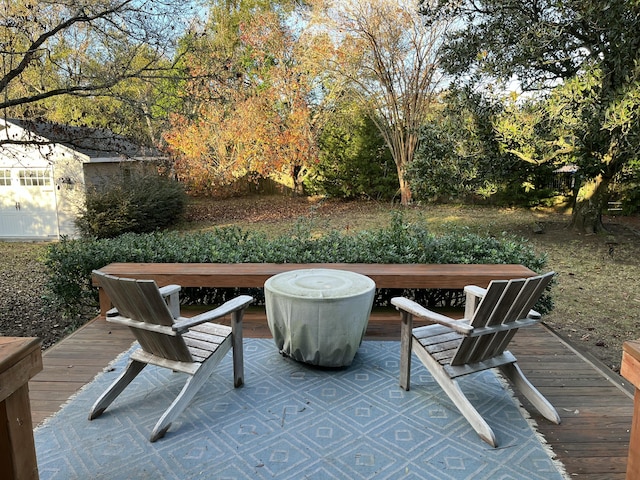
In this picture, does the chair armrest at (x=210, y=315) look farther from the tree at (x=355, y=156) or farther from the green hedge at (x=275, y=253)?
the tree at (x=355, y=156)

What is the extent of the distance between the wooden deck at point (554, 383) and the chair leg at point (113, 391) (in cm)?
29

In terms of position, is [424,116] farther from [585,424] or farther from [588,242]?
[585,424]

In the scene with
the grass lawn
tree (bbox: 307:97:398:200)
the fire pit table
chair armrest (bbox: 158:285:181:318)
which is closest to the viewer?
the fire pit table

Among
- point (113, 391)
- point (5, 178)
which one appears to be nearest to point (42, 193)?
point (5, 178)

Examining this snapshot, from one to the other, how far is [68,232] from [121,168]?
2.32 metres

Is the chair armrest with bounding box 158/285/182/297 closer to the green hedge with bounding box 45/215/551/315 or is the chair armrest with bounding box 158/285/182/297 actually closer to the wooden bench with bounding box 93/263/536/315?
the wooden bench with bounding box 93/263/536/315

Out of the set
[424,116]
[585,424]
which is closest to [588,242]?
[424,116]

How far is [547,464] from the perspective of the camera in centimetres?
209

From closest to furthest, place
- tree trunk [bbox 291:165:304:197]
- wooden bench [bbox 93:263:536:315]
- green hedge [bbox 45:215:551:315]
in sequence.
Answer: wooden bench [bbox 93:263:536:315], green hedge [bbox 45:215:551:315], tree trunk [bbox 291:165:304:197]

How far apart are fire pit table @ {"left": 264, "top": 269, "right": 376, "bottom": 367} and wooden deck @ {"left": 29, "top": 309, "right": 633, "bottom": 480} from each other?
2.42ft

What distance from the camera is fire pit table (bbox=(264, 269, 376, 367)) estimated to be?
113 inches

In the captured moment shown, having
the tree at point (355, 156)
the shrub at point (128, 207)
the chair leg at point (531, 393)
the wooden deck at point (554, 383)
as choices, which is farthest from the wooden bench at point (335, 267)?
the tree at point (355, 156)

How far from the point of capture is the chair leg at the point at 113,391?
8.14 ft

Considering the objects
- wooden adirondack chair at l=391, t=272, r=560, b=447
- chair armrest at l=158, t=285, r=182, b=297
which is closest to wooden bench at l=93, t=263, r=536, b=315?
chair armrest at l=158, t=285, r=182, b=297
